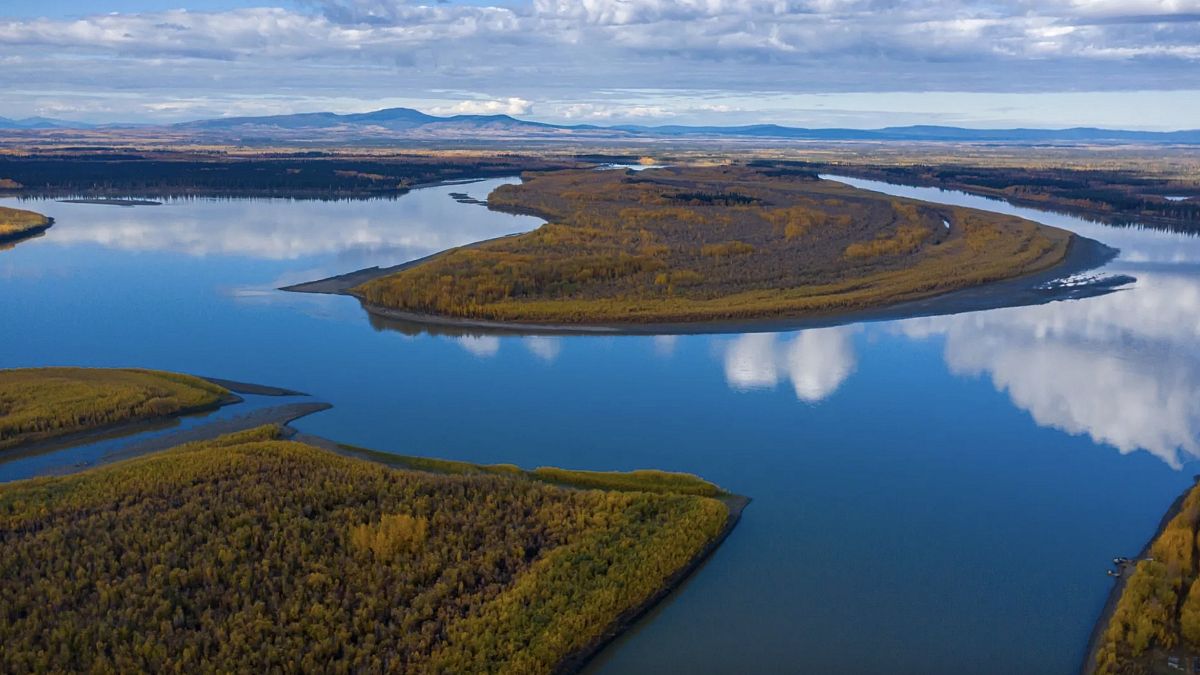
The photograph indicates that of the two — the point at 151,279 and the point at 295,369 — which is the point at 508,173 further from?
the point at 295,369

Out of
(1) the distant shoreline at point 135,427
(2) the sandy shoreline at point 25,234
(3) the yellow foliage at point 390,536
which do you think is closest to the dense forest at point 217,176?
(2) the sandy shoreline at point 25,234

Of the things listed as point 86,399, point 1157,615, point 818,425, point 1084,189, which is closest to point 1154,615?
point 1157,615

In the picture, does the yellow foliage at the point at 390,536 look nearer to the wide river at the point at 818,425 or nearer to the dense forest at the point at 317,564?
the dense forest at the point at 317,564

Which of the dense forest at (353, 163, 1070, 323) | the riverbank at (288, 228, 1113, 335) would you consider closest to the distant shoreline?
the riverbank at (288, 228, 1113, 335)

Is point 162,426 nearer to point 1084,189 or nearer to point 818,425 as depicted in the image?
point 818,425

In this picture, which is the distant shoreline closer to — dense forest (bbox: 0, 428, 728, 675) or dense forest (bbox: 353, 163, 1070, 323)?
dense forest (bbox: 0, 428, 728, 675)

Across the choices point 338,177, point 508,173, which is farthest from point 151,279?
point 508,173
